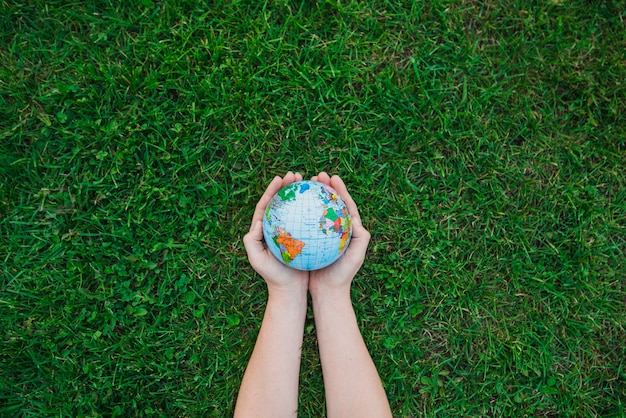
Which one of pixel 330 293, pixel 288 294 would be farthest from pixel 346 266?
pixel 288 294

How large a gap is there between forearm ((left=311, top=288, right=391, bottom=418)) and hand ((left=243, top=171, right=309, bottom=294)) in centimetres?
18

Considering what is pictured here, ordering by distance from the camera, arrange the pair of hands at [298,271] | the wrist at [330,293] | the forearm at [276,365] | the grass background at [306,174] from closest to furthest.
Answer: the forearm at [276,365] → the pair of hands at [298,271] → the wrist at [330,293] → the grass background at [306,174]

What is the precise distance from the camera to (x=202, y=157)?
323 centimetres

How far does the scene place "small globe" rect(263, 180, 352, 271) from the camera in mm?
2426

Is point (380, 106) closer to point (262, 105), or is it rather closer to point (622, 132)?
point (262, 105)

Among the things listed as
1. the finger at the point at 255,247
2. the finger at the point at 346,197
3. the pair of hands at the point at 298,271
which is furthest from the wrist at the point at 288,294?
the finger at the point at 346,197

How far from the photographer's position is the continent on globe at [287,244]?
8.00 ft

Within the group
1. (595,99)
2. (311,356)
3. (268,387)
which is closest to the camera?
(268,387)

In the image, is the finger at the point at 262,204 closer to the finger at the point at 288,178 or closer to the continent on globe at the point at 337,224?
the finger at the point at 288,178

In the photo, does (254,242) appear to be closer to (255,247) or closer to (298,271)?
(255,247)

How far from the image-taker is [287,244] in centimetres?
246

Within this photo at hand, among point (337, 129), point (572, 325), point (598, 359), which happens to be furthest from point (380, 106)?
point (598, 359)

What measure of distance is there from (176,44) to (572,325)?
131 inches

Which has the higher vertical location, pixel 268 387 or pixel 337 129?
pixel 337 129
